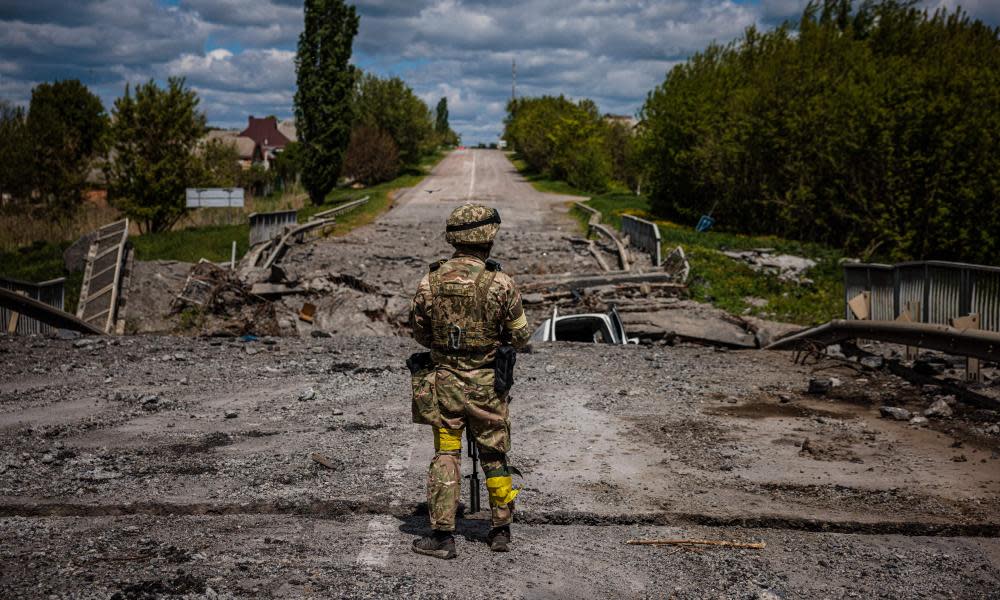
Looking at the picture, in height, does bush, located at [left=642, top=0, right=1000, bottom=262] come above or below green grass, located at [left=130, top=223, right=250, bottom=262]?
above

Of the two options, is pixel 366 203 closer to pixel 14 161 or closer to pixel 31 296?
pixel 14 161

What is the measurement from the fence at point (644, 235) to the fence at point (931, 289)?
9038 millimetres

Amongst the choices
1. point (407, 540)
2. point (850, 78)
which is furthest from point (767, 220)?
point (407, 540)

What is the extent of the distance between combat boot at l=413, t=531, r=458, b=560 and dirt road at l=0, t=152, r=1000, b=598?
5 cm

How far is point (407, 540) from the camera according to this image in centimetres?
452

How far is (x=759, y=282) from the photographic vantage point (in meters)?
18.0

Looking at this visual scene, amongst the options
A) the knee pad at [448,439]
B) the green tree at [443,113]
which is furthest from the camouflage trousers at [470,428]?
the green tree at [443,113]

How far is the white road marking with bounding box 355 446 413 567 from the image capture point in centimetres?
423

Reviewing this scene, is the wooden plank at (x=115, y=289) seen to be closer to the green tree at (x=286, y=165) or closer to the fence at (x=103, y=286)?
the fence at (x=103, y=286)

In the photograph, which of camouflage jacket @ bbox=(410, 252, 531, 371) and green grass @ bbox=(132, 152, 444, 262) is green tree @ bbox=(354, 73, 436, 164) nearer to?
green grass @ bbox=(132, 152, 444, 262)

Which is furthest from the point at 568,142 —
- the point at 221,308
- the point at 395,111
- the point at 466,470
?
the point at 466,470

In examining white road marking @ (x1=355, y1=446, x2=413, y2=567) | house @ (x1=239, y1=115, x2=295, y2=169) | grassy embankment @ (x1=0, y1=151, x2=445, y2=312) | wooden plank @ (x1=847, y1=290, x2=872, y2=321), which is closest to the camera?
white road marking @ (x1=355, y1=446, x2=413, y2=567)

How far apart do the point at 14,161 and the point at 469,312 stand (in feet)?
148

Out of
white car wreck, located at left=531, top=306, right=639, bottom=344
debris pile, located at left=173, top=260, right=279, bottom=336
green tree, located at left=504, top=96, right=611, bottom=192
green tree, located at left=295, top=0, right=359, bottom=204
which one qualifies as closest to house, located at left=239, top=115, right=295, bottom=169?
green tree, located at left=504, top=96, right=611, bottom=192
